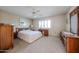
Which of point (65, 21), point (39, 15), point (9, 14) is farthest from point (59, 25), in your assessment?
point (9, 14)

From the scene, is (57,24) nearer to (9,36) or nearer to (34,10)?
(34,10)

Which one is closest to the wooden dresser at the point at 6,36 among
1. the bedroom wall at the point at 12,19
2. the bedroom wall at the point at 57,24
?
the bedroom wall at the point at 12,19

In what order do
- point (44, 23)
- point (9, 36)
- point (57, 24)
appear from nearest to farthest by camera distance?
point (9, 36) → point (44, 23) → point (57, 24)

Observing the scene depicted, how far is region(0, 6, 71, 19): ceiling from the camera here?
3.34m

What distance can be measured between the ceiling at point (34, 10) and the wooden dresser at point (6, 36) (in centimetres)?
64

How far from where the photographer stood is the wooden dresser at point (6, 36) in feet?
10.9

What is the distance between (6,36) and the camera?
345 centimetres

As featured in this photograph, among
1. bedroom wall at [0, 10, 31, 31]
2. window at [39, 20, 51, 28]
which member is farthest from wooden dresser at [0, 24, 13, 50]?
window at [39, 20, 51, 28]

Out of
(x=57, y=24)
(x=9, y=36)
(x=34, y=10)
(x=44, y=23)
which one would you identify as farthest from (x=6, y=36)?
(x=57, y=24)

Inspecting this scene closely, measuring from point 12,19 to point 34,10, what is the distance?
99 centimetres

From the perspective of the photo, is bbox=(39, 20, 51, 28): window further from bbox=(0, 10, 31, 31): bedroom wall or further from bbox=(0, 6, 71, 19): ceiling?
bbox=(0, 10, 31, 31): bedroom wall

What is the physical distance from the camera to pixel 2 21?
3488mm

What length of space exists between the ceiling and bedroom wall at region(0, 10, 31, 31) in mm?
153
